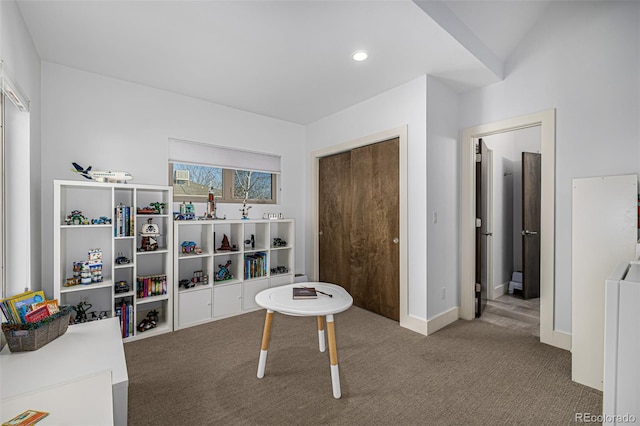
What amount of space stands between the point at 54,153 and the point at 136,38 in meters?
1.28

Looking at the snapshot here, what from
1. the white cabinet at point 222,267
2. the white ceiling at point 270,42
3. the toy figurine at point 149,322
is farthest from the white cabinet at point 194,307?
the white ceiling at point 270,42

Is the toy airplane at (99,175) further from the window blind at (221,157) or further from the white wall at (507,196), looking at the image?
the white wall at (507,196)

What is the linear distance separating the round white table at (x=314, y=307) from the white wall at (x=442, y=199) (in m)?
1.13

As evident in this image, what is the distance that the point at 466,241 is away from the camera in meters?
3.10

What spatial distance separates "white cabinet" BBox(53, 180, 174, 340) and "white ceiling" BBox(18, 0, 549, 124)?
3.54 feet

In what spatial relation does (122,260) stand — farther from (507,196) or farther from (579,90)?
(507,196)

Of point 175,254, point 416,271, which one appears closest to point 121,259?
point 175,254

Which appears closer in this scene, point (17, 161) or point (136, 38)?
point (17, 161)

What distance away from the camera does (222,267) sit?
333 cm

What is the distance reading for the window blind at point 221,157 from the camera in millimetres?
3220

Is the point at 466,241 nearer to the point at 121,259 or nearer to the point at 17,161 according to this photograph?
the point at 121,259

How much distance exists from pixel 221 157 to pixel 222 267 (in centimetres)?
132

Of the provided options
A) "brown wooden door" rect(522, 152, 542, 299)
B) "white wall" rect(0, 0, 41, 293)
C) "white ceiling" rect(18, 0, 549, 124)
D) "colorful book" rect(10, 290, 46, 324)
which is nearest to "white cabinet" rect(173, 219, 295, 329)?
"white wall" rect(0, 0, 41, 293)

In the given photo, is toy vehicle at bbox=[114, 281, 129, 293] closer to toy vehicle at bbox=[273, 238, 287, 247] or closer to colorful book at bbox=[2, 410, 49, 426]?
toy vehicle at bbox=[273, 238, 287, 247]
